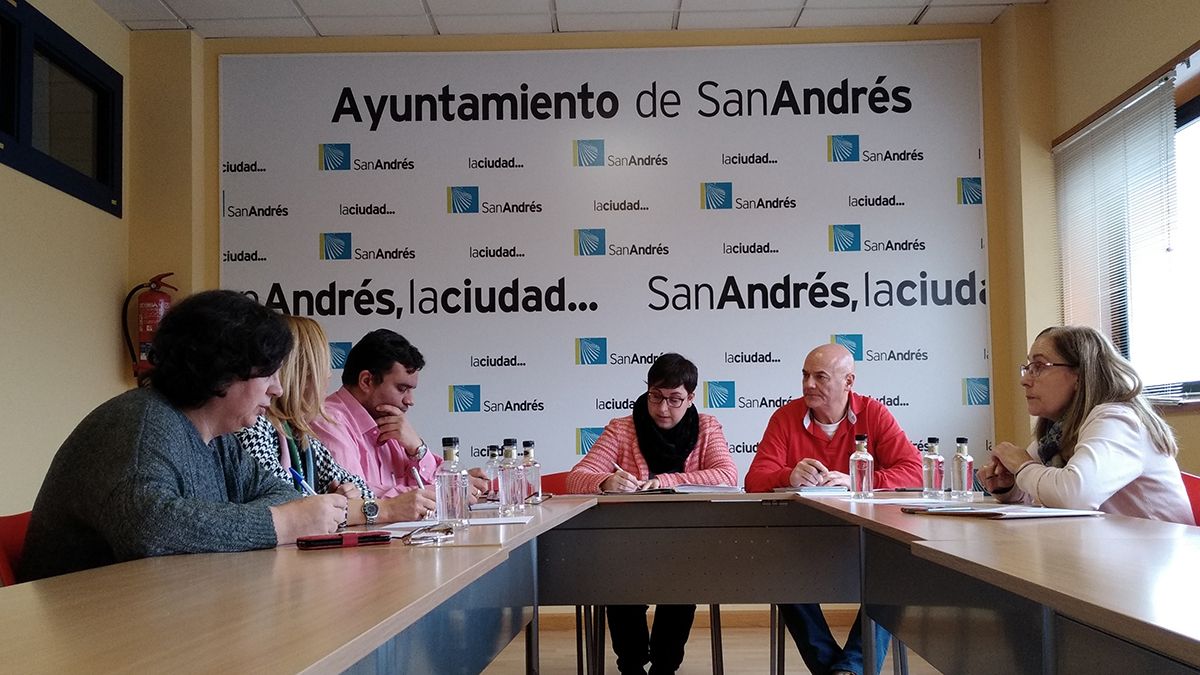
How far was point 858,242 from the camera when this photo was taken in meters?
5.56

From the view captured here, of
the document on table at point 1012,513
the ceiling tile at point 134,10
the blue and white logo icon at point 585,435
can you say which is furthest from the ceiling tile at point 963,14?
the ceiling tile at point 134,10

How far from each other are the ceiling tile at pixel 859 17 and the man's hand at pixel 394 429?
117 inches

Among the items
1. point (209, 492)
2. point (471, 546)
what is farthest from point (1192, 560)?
point (209, 492)

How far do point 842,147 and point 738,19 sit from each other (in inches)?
33.2

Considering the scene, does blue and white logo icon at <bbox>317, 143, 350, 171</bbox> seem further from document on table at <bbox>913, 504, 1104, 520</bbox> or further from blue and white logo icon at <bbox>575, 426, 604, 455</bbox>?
document on table at <bbox>913, 504, 1104, 520</bbox>

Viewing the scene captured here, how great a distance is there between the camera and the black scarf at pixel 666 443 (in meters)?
4.44

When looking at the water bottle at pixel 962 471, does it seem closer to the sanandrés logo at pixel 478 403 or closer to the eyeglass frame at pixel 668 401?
the eyeglass frame at pixel 668 401

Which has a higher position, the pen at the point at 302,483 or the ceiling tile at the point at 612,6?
the ceiling tile at the point at 612,6

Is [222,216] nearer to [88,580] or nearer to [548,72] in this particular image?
[548,72]

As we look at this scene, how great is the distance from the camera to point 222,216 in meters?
5.63

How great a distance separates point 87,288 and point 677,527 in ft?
10.3

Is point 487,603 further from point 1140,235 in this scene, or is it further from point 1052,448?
point 1140,235

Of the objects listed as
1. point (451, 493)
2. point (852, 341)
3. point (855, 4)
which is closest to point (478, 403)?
point (852, 341)

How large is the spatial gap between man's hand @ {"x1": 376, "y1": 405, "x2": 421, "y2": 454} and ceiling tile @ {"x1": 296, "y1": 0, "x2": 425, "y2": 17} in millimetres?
2284
